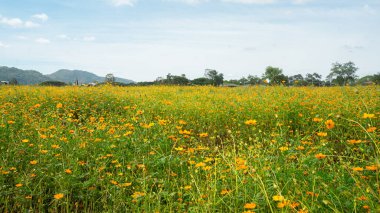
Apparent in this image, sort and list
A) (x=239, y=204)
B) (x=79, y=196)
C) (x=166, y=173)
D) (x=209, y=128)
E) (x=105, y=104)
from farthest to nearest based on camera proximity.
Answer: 1. (x=105, y=104)
2. (x=209, y=128)
3. (x=166, y=173)
4. (x=79, y=196)
5. (x=239, y=204)

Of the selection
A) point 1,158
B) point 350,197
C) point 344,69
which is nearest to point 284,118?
point 350,197

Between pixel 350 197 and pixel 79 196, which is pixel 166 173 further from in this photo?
pixel 350 197

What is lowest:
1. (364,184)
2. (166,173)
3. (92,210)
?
(92,210)

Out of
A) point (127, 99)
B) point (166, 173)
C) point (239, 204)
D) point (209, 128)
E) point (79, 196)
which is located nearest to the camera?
point (239, 204)

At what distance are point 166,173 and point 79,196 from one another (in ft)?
2.92

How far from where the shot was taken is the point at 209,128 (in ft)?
18.9

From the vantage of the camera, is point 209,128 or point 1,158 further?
point 209,128

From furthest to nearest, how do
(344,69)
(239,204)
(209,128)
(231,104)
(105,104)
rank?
(344,69) < (105,104) < (231,104) < (209,128) < (239,204)

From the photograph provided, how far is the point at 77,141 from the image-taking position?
374 cm

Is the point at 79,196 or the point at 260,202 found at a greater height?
the point at 260,202

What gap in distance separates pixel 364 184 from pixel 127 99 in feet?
24.0

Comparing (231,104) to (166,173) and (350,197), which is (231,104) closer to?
(166,173)

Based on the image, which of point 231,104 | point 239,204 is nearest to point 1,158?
point 239,204

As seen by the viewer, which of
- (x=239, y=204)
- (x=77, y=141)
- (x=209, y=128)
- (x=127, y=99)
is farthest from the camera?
(x=127, y=99)
